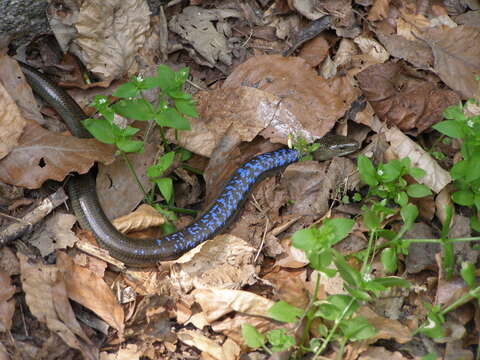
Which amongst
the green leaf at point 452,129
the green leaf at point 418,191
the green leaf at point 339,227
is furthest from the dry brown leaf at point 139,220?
the green leaf at point 452,129

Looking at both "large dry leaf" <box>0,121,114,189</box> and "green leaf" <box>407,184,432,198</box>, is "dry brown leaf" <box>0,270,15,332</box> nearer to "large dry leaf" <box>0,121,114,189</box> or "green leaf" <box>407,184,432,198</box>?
"large dry leaf" <box>0,121,114,189</box>

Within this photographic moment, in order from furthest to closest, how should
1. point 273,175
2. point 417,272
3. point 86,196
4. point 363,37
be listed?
point 363,37 < point 273,175 < point 86,196 < point 417,272

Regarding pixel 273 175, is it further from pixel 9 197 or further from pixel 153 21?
pixel 9 197

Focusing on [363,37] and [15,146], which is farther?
[363,37]

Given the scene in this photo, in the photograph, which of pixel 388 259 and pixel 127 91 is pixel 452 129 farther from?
pixel 127 91

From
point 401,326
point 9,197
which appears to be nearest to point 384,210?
point 401,326

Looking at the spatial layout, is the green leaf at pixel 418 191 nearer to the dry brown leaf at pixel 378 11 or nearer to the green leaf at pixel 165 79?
the green leaf at pixel 165 79
